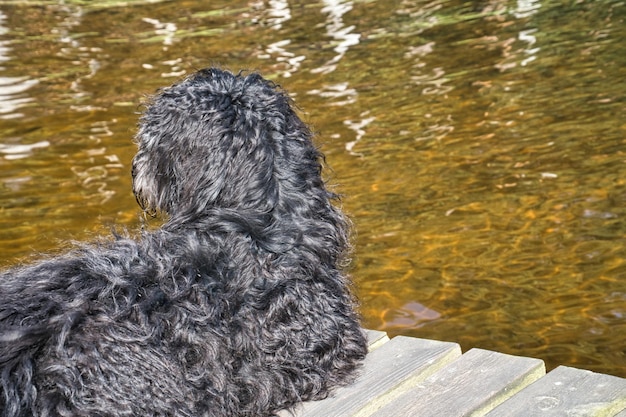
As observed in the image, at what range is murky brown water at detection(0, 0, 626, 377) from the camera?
5.70 metres

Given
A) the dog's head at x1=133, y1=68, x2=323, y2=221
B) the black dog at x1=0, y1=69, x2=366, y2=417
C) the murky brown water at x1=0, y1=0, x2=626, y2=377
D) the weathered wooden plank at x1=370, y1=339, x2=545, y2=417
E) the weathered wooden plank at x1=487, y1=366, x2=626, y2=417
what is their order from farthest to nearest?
the murky brown water at x1=0, y1=0, x2=626, y2=377 → the dog's head at x1=133, y1=68, x2=323, y2=221 → the weathered wooden plank at x1=370, y1=339, x2=545, y2=417 → the weathered wooden plank at x1=487, y1=366, x2=626, y2=417 → the black dog at x1=0, y1=69, x2=366, y2=417

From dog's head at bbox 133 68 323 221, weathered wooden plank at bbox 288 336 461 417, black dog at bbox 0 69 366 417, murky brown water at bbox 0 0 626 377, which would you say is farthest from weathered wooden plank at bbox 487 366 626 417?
murky brown water at bbox 0 0 626 377

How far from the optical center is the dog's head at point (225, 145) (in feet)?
11.2

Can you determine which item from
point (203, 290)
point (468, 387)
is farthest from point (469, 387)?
point (203, 290)

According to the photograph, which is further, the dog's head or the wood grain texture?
the dog's head

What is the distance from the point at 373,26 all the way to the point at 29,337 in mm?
12430

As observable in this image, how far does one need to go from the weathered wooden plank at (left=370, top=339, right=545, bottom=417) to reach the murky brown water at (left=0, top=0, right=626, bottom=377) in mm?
1634

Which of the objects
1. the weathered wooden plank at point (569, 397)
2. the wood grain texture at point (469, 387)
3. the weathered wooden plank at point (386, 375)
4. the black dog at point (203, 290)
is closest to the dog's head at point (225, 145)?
→ the black dog at point (203, 290)

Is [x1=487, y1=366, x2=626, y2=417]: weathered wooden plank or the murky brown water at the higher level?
[x1=487, y1=366, x2=626, y2=417]: weathered wooden plank

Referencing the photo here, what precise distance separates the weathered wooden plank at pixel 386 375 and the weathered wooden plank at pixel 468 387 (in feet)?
0.15

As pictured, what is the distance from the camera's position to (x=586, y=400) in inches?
124

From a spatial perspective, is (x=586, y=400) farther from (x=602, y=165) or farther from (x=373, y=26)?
(x=373, y=26)

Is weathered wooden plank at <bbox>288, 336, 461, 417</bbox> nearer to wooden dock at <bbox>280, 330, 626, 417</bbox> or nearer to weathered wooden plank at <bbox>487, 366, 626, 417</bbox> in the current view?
wooden dock at <bbox>280, 330, 626, 417</bbox>

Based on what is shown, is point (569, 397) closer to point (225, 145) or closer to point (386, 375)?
point (386, 375)
